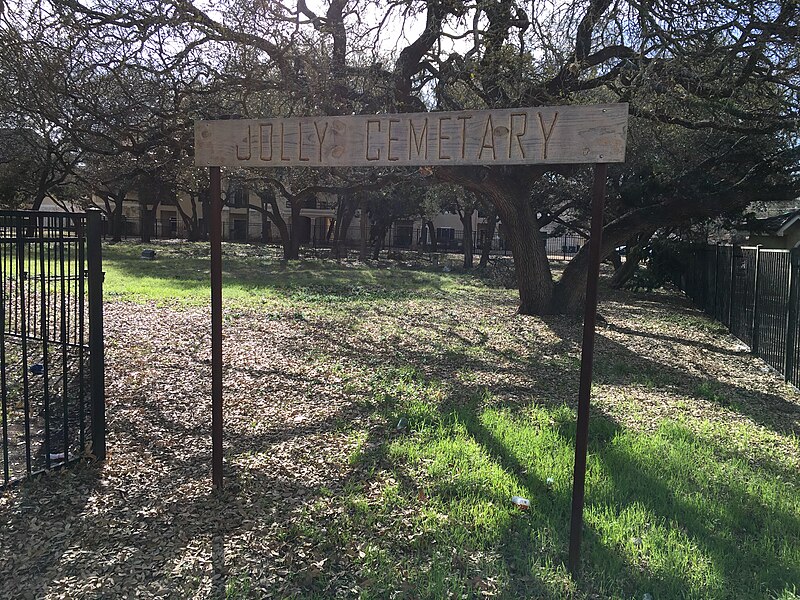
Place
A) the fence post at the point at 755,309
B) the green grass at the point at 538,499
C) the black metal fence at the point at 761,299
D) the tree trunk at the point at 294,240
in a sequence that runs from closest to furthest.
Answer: the green grass at the point at 538,499, the black metal fence at the point at 761,299, the fence post at the point at 755,309, the tree trunk at the point at 294,240

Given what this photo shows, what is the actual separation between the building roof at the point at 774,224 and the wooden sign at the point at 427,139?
1707cm

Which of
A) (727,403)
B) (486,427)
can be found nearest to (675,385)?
(727,403)

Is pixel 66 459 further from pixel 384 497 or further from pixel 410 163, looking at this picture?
pixel 410 163

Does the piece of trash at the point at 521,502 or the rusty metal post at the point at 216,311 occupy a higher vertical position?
the rusty metal post at the point at 216,311

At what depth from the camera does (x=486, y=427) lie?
5332mm

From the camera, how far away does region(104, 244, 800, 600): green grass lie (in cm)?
313

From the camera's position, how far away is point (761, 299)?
31.0ft

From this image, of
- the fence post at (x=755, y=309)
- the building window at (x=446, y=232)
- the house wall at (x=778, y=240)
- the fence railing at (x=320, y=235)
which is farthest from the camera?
the building window at (x=446, y=232)

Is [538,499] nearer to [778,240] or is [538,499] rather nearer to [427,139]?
[427,139]

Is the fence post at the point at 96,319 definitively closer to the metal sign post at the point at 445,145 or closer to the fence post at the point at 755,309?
the metal sign post at the point at 445,145

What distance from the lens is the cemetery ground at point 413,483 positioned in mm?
3156

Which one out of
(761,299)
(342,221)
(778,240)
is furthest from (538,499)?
(342,221)

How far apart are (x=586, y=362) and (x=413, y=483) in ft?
5.52

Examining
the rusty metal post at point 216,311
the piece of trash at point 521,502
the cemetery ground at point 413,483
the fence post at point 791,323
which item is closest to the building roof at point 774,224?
the cemetery ground at point 413,483
